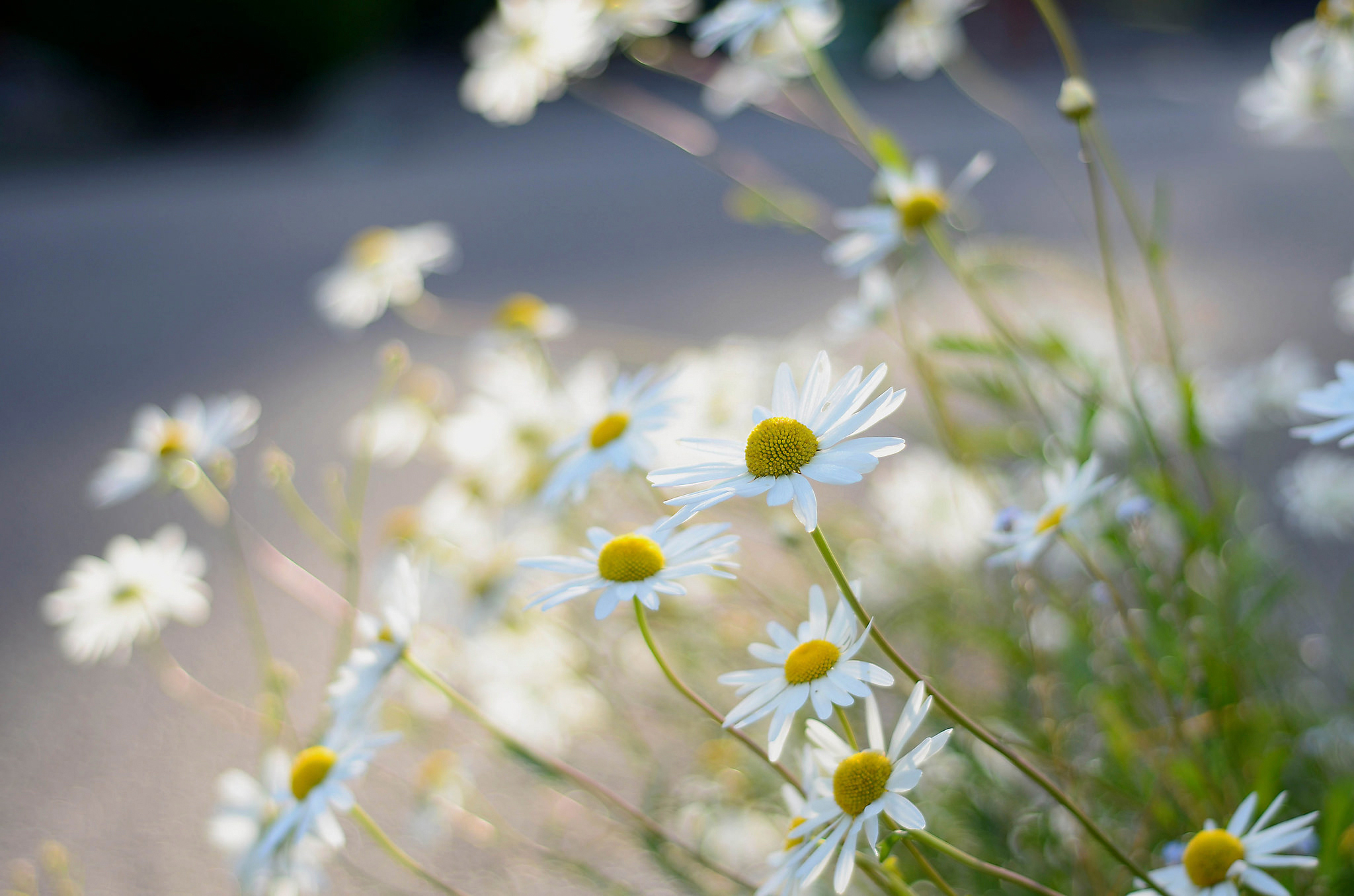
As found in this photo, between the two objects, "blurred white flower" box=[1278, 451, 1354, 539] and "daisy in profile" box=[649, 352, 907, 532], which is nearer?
"daisy in profile" box=[649, 352, 907, 532]

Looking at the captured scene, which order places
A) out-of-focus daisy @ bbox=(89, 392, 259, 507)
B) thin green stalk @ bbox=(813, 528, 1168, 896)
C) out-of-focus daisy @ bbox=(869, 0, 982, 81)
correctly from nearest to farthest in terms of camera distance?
thin green stalk @ bbox=(813, 528, 1168, 896)
out-of-focus daisy @ bbox=(89, 392, 259, 507)
out-of-focus daisy @ bbox=(869, 0, 982, 81)

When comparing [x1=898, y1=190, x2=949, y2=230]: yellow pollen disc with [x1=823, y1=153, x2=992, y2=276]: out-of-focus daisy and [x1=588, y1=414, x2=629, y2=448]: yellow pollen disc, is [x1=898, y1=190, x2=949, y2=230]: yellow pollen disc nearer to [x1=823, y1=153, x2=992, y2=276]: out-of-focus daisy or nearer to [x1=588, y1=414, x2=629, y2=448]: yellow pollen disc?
[x1=823, y1=153, x2=992, y2=276]: out-of-focus daisy

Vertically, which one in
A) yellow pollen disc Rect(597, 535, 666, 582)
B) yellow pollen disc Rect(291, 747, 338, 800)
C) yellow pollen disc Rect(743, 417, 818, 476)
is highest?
yellow pollen disc Rect(743, 417, 818, 476)

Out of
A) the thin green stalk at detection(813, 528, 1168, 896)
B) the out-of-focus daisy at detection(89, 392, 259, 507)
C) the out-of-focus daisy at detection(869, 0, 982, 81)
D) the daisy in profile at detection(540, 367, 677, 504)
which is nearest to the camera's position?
the thin green stalk at detection(813, 528, 1168, 896)

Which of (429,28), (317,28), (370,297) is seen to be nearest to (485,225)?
(370,297)

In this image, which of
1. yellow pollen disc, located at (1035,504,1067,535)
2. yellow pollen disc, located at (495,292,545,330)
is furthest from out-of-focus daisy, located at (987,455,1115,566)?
yellow pollen disc, located at (495,292,545,330)

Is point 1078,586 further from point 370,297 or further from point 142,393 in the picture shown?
point 142,393

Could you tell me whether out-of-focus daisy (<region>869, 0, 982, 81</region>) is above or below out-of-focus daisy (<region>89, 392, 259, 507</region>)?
above
